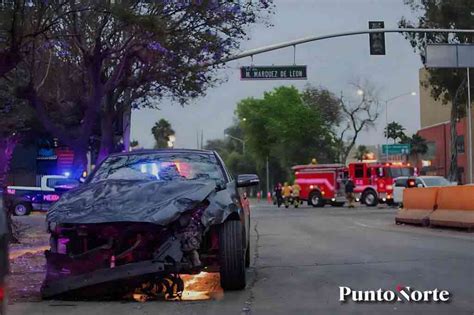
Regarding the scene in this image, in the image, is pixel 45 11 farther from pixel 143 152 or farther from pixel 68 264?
pixel 68 264

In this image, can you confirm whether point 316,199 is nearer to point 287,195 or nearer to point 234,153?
point 287,195

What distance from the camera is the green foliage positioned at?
63656mm

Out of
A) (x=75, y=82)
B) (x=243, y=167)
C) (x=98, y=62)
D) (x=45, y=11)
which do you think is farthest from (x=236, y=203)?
(x=243, y=167)

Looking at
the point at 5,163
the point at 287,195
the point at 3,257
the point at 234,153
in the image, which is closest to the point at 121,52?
the point at 5,163

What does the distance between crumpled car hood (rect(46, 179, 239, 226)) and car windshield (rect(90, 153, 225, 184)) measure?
73cm

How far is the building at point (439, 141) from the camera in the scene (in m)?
58.4

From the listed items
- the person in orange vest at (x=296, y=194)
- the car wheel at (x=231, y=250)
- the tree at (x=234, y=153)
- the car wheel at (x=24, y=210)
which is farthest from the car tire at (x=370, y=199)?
the car wheel at (x=231, y=250)

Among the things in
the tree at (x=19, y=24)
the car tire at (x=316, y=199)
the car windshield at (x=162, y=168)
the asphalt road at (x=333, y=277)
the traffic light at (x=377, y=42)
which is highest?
the traffic light at (x=377, y=42)

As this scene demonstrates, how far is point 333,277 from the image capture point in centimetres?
851

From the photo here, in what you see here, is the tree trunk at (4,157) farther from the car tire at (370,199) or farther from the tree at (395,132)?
the tree at (395,132)

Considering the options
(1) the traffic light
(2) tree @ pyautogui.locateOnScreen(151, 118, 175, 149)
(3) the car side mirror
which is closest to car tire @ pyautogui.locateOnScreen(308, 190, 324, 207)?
(1) the traffic light

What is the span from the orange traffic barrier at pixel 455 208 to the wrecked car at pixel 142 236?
10.1 metres

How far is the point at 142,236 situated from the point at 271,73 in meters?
15.7

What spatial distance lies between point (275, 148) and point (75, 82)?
4725 cm
